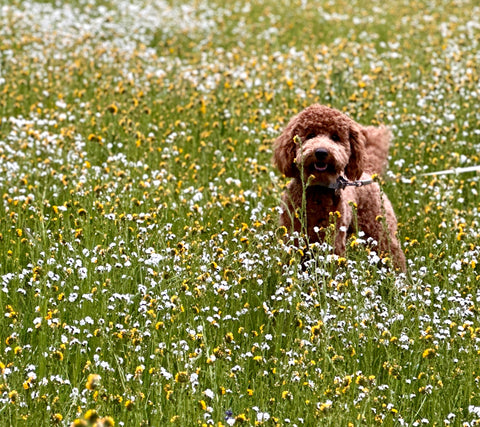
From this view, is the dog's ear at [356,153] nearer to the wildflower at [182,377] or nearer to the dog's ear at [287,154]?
the dog's ear at [287,154]

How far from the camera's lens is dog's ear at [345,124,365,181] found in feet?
18.5

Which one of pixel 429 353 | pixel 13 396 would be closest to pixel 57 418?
pixel 13 396

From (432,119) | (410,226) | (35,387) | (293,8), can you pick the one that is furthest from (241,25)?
(35,387)

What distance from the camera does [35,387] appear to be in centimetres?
368

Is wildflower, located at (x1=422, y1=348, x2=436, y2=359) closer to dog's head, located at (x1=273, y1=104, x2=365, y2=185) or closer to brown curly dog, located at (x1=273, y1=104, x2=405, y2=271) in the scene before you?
brown curly dog, located at (x1=273, y1=104, x2=405, y2=271)

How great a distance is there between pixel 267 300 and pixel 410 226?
2.13m

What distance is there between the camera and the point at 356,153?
566cm

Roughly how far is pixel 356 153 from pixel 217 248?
4.05ft

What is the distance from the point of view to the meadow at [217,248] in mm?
3787

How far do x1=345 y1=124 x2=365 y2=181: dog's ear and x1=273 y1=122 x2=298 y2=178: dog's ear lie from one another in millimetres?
404

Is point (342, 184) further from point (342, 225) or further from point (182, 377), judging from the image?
point (182, 377)

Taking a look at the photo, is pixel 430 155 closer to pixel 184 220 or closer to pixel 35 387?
pixel 184 220

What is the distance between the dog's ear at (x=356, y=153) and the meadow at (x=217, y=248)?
62cm

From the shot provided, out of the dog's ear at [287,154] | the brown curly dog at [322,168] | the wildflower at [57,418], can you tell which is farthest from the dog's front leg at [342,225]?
the wildflower at [57,418]
